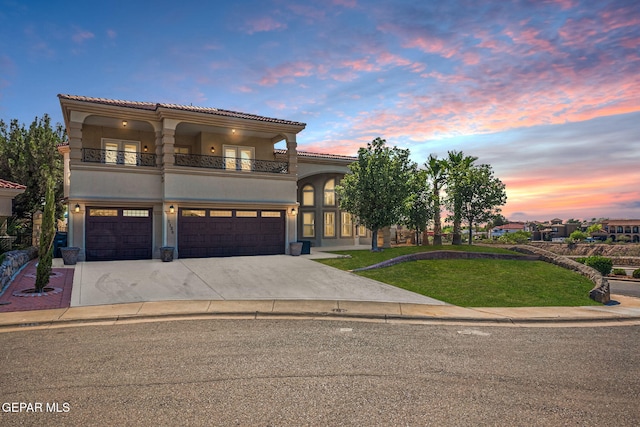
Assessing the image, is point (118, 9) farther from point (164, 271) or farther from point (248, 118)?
point (164, 271)

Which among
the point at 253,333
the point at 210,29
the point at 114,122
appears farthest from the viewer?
the point at 114,122

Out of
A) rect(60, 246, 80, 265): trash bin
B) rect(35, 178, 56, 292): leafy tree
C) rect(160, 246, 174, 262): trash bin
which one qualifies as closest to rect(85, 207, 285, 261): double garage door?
rect(160, 246, 174, 262): trash bin

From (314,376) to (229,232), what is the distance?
18.0 m

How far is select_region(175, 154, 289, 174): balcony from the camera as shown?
24641 mm

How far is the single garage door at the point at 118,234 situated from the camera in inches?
816

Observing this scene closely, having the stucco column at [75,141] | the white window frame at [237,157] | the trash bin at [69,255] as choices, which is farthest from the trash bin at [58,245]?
the white window frame at [237,157]

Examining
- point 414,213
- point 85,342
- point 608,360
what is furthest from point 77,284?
point 414,213

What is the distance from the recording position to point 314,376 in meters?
6.44

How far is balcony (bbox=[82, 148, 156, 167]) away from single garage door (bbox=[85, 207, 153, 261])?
2.93 meters

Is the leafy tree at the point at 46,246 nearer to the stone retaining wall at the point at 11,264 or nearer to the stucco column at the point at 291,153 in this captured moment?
the stone retaining wall at the point at 11,264

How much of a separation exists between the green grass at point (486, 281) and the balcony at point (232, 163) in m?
8.03

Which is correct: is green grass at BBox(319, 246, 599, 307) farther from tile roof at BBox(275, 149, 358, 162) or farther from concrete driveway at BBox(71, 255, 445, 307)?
tile roof at BBox(275, 149, 358, 162)

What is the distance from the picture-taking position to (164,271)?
1780 centimetres

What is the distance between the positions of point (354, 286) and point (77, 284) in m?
10.6
